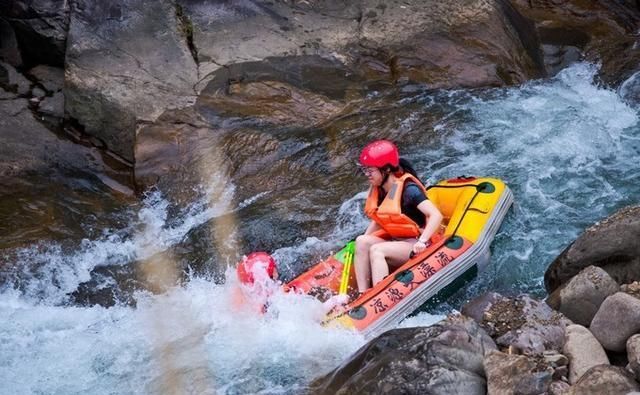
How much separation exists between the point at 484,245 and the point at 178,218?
308cm

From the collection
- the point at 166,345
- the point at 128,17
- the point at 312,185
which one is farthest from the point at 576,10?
the point at 166,345

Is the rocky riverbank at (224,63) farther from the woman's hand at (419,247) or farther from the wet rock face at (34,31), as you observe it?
the woman's hand at (419,247)

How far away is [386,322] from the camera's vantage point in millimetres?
6047

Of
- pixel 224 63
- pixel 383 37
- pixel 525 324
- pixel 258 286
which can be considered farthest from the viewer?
pixel 383 37

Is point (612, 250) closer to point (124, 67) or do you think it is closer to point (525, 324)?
point (525, 324)

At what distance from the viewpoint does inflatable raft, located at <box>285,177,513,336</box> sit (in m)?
6.06

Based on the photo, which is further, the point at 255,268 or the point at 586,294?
the point at 255,268

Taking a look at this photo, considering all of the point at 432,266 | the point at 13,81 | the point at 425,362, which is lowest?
the point at 432,266

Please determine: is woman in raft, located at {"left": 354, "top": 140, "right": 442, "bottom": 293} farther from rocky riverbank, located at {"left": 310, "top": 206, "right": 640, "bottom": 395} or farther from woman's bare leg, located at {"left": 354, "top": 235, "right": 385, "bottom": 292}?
rocky riverbank, located at {"left": 310, "top": 206, "right": 640, "bottom": 395}

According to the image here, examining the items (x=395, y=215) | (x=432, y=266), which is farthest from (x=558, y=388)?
(x=395, y=215)

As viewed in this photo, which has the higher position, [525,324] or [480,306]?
[525,324]

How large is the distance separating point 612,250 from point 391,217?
1.77 metres

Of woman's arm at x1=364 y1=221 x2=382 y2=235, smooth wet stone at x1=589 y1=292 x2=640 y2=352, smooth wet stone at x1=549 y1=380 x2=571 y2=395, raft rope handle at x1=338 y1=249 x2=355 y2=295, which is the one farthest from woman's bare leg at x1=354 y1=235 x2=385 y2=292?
smooth wet stone at x1=549 y1=380 x2=571 y2=395

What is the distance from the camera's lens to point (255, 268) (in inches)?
252
